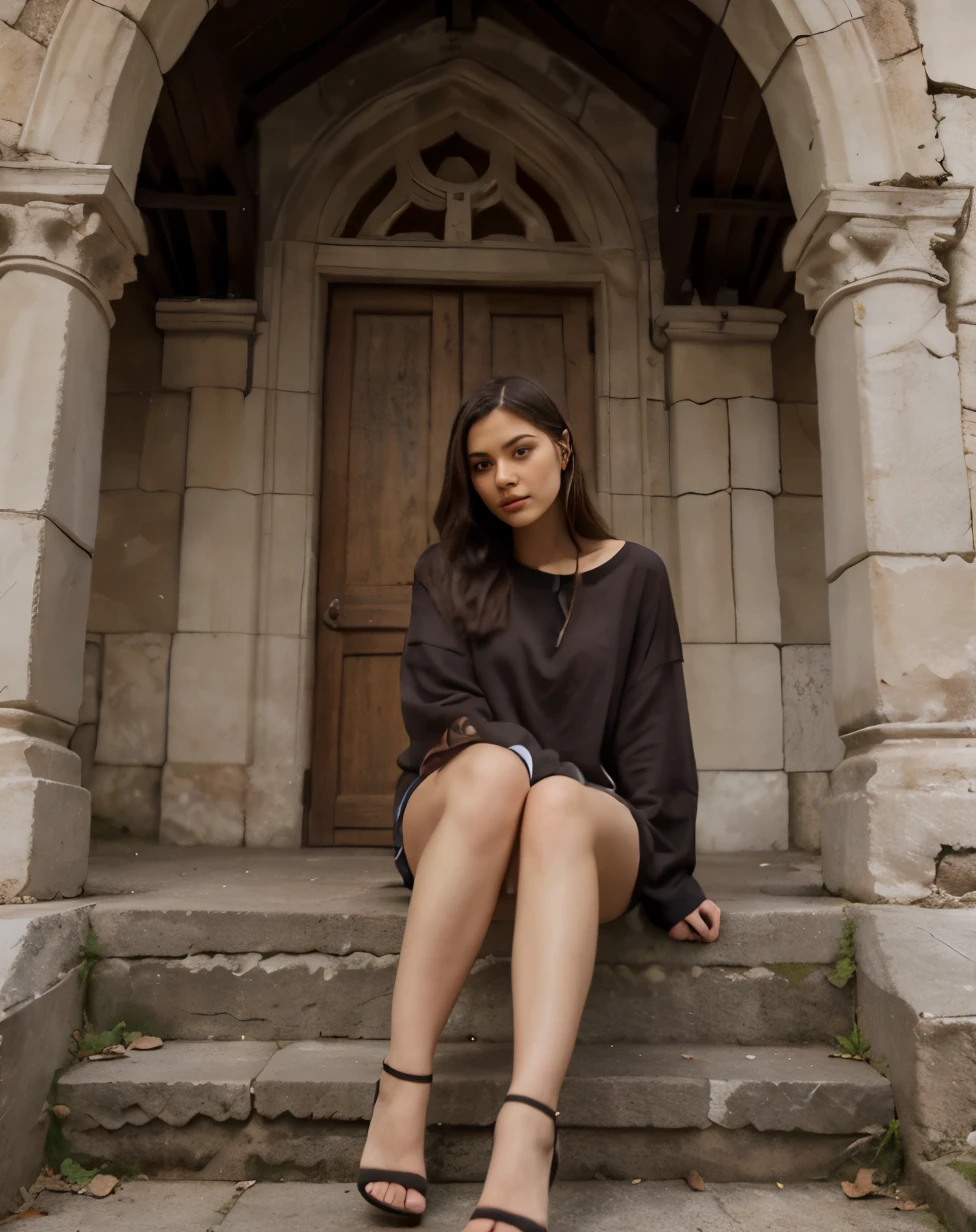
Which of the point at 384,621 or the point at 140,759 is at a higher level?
the point at 384,621

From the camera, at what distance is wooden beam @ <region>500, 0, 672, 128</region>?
13.6 ft

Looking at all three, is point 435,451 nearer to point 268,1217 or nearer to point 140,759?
point 140,759

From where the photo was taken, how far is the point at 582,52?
4.16 meters

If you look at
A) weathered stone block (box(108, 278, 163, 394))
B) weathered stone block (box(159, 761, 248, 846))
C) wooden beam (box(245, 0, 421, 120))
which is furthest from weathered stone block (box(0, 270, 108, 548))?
wooden beam (box(245, 0, 421, 120))

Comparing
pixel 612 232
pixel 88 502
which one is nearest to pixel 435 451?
pixel 612 232

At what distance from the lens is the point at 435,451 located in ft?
13.7

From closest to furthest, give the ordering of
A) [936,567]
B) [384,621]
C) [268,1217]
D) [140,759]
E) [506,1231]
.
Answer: [506,1231] → [268,1217] → [936,567] → [140,759] → [384,621]

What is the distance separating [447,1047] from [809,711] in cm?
241

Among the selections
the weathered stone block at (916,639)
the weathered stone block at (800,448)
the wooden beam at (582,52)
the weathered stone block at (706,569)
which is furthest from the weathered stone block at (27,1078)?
the wooden beam at (582,52)

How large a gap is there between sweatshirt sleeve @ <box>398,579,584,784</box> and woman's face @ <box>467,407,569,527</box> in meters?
0.24

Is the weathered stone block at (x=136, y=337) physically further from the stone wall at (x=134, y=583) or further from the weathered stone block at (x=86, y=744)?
the weathered stone block at (x=86, y=744)

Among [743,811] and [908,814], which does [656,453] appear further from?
[908,814]

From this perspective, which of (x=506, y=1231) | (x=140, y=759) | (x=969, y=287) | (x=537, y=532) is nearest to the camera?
(x=506, y=1231)

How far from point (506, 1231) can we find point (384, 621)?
2899mm
